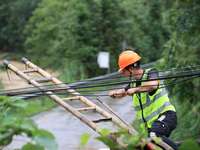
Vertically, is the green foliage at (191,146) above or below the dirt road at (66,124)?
above

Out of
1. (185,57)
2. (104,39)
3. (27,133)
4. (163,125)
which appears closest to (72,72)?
(104,39)

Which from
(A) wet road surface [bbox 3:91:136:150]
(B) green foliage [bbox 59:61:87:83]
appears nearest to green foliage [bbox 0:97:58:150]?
(A) wet road surface [bbox 3:91:136:150]

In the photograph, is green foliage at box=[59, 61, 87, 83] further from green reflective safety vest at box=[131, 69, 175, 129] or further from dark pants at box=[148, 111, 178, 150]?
dark pants at box=[148, 111, 178, 150]

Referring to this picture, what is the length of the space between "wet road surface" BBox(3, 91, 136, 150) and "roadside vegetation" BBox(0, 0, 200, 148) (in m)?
1.01

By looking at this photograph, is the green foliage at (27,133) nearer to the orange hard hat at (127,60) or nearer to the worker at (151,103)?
the worker at (151,103)

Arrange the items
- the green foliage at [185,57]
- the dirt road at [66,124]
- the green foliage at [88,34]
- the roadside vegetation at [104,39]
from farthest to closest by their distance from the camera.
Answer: the green foliage at [88,34], the roadside vegetation at [104,39], the green foliage at [185,57], the dirt road at [66,124]

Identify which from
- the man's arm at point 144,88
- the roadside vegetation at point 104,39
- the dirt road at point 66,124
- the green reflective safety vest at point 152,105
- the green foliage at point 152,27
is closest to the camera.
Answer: the man's arm at point 144,88

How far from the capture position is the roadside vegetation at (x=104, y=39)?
8.25 m

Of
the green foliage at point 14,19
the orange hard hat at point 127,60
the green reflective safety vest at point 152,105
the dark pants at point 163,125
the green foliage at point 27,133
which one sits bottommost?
the dark pants at point 163,125

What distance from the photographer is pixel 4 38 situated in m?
50.0

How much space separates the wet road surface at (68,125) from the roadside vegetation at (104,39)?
1.01 m

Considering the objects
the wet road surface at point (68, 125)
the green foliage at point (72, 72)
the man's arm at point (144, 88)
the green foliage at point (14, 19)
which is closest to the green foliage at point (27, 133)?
the man's arm at point (144, 88)

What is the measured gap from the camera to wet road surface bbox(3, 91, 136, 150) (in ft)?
24.8

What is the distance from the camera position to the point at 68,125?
31.6ft
